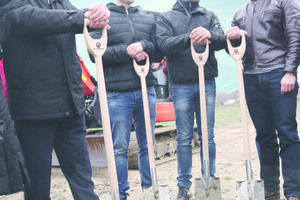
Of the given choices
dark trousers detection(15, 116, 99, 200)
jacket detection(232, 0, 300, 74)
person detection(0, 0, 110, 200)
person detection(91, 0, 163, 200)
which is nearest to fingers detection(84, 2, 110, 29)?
person detection(0, 0, 110, 200)

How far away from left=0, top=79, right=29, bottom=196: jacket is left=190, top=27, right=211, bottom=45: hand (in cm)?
159

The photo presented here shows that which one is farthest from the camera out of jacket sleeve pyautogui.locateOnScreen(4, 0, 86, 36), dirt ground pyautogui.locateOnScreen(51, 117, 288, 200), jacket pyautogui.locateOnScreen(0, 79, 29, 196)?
dirt ground pyautogui.locateOnScreen(51, 117, 288, 200)

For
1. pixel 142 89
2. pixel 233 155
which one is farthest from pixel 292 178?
pixel 233 155

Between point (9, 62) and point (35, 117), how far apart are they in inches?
15.1

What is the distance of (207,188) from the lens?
3.01m

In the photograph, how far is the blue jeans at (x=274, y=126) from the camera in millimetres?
3096

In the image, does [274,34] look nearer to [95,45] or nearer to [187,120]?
[187,120]

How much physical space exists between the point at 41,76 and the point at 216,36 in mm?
1606

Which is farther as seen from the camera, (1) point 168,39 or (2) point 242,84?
(1) point 168,39

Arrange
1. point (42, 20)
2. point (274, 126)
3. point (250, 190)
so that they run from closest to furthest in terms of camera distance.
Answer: point (42, 20) < point (250, 190) < point (274, 126)

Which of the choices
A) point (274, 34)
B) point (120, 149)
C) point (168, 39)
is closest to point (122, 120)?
point (120, 149)

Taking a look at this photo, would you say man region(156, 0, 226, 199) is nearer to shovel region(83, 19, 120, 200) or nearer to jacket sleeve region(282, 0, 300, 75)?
jacket sleeve region(282, 0, 300, 75)

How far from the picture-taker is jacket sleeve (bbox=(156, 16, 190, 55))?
10.6 ft

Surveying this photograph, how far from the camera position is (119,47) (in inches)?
124
